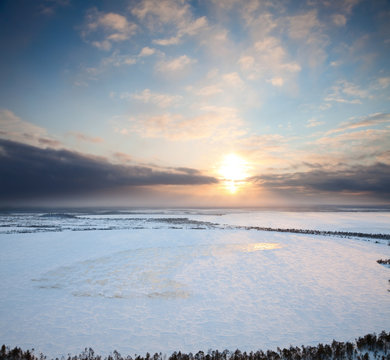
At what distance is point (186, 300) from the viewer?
894 cm

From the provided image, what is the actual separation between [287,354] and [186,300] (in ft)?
13.3

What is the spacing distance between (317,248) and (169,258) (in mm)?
11799

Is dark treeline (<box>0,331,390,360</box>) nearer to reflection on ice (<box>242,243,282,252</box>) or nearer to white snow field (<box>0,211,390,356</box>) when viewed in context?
white snow field (<box>0,211,390,356</box>)

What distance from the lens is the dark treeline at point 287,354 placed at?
18.6 ft

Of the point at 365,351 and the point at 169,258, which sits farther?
the point at 169,258

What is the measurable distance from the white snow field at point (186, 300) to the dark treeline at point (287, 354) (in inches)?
12.0

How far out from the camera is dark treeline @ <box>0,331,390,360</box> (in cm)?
566

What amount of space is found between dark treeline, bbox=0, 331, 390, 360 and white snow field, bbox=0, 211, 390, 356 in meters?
0.30

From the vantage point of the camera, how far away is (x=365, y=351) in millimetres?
6121

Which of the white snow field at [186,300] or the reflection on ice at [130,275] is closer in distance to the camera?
the white snow field at [186,300]

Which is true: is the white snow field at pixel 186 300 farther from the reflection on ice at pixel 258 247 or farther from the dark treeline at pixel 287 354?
the reflection on ice at pixel 258 247

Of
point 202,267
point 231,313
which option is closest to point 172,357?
point 231,313

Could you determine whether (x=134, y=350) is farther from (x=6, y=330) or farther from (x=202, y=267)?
(x=202, y=267)

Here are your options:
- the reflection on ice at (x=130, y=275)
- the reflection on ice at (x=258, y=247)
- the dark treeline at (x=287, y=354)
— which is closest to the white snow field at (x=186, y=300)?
the reflection on ice at (x=130, y=275)
